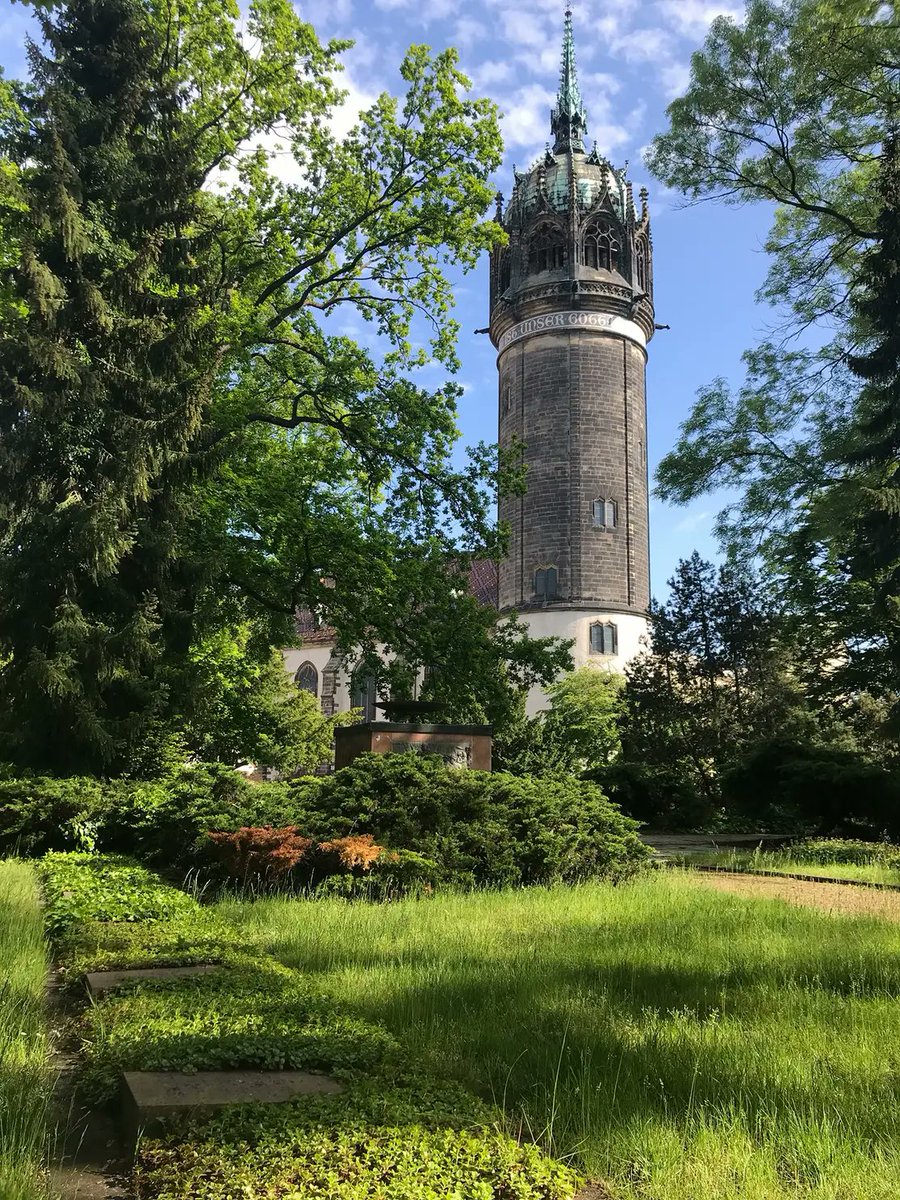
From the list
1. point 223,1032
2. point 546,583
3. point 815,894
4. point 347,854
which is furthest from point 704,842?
point 546,583

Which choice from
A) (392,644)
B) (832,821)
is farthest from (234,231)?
(832,821)

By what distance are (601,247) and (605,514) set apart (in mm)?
15180

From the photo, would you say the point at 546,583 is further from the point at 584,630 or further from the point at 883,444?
the point at 883,444

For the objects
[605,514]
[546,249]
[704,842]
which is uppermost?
Answer: [546,249]

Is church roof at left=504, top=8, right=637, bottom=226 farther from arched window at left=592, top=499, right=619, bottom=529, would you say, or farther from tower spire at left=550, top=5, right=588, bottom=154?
arched window at left=592, top=499, right=619, bottom=529

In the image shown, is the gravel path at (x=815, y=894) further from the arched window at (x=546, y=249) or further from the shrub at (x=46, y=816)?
the arched window at (x=546, y=249)

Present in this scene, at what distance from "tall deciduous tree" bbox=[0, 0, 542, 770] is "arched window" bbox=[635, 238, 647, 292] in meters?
35.2

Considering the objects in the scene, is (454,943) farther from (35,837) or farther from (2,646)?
(2,646)

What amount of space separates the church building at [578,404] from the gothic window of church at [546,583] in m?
0.06

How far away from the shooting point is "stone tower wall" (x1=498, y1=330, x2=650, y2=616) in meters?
49.4

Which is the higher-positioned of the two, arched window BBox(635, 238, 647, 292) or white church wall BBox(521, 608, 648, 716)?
arched window BBox(635, 238, 647, 292)

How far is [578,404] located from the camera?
50.0m

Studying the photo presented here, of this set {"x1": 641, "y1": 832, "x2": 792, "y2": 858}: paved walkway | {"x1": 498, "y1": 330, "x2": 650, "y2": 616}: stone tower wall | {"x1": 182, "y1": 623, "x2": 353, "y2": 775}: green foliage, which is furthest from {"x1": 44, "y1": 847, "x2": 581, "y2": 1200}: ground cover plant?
{"x1": 498, "y1": 330, "x2": 650, "y2": 616}: stone tower wall

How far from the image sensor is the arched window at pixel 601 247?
5266 cm
